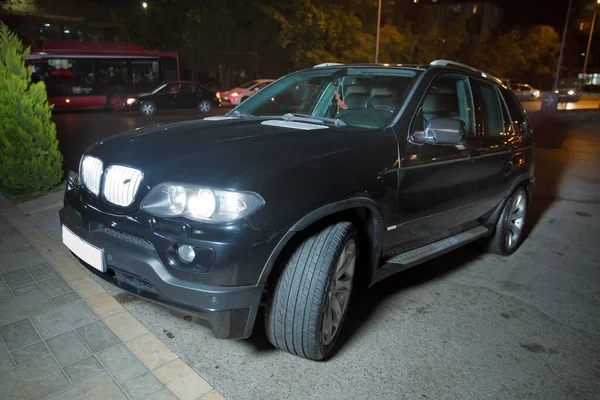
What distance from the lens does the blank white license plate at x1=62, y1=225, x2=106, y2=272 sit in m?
2.46

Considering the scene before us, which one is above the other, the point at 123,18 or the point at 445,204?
the point at 123,18

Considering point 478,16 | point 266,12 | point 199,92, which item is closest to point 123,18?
point 266,12

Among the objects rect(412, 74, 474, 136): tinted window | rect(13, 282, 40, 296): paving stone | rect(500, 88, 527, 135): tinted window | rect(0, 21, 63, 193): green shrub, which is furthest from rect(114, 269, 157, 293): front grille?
rect(0, 21, 63, 193): green shrub

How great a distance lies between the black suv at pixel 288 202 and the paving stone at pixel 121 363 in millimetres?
503

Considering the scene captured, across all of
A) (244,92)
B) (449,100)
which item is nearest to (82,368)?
(449,100)

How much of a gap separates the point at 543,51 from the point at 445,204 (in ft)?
146

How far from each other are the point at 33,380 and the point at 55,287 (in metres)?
1.16

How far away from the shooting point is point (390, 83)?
358 cm

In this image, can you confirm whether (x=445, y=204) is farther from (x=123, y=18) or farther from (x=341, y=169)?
(x=123, y=18)

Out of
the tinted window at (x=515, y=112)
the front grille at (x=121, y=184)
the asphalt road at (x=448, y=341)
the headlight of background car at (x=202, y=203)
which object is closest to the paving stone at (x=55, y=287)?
the asphalt road at (x=448, y=341)

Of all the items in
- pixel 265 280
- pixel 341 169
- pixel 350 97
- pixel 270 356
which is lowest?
pixel 270 356

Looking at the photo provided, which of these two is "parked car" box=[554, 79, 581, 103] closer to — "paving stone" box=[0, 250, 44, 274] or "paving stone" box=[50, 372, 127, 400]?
"paving stone" box=[0, 250, 44, 274]

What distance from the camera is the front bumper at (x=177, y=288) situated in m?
2.19

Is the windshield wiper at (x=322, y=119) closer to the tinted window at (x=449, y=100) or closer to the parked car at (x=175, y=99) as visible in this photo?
the tinted window at (x=449, y=100)
